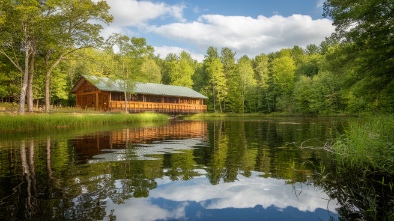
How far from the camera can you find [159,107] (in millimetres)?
46094

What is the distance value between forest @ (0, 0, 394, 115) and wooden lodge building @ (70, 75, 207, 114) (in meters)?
4.00

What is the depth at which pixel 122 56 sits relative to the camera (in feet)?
115

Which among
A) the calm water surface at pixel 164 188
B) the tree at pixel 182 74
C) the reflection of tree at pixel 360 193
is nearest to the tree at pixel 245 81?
the tree at pixel 182 74

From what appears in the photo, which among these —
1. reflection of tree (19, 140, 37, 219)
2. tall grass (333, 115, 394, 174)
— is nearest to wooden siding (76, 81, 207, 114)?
reflection of tree (19, 140, 37, 219)

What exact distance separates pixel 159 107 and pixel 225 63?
104 feet

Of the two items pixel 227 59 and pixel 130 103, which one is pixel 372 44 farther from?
pixel 227 59

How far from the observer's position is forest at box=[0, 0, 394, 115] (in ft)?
44.3

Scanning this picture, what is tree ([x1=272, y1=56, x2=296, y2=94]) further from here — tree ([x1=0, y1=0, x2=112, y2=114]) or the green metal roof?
tree ([x1=0, y1=0, x2=112, y2=114])

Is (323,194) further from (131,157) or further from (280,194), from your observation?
(131,157)

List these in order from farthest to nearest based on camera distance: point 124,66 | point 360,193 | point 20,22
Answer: point 124,66, point 20,22, point 360,193

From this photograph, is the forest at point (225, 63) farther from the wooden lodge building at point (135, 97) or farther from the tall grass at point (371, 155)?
the tall grass at point (371, 155)

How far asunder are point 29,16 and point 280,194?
2456 centimetres

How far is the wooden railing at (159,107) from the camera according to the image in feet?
131

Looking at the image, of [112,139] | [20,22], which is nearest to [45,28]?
[20,22]
